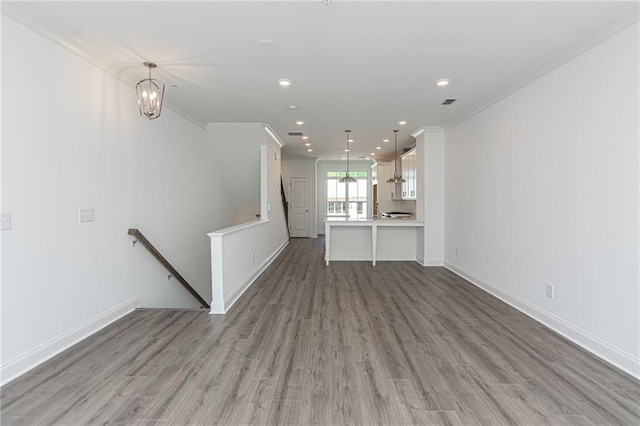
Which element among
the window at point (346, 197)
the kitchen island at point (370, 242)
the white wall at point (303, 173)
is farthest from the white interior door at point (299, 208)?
the kitchen island at point (370, 242)

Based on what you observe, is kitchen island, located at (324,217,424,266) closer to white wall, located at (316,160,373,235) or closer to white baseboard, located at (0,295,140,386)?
white baseboard, located at (0,295,140,386)

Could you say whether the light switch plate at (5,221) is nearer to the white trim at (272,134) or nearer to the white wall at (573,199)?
the white trim at (272,134)

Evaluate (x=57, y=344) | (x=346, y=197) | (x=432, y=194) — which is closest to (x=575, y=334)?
(x=432, y=194)

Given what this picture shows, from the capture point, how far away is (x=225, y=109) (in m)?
4.87

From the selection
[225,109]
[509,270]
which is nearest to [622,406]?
[509,270]

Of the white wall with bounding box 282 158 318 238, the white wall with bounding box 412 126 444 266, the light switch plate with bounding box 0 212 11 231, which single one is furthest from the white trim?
the light switch plate with bounding box 0 212 11 231

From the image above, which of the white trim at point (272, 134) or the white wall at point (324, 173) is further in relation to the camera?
the white wall at point (324, 173)

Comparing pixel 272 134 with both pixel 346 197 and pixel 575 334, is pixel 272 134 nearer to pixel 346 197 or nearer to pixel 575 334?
pixel 575 334

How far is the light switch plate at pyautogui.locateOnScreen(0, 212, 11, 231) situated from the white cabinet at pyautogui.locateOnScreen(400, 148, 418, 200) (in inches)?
238

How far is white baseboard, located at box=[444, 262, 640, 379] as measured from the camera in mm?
2365

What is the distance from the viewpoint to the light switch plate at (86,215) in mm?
2930

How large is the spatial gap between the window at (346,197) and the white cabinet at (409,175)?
12.8ft

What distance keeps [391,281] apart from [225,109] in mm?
3658

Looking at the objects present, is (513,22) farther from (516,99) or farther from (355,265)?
(355,265)
